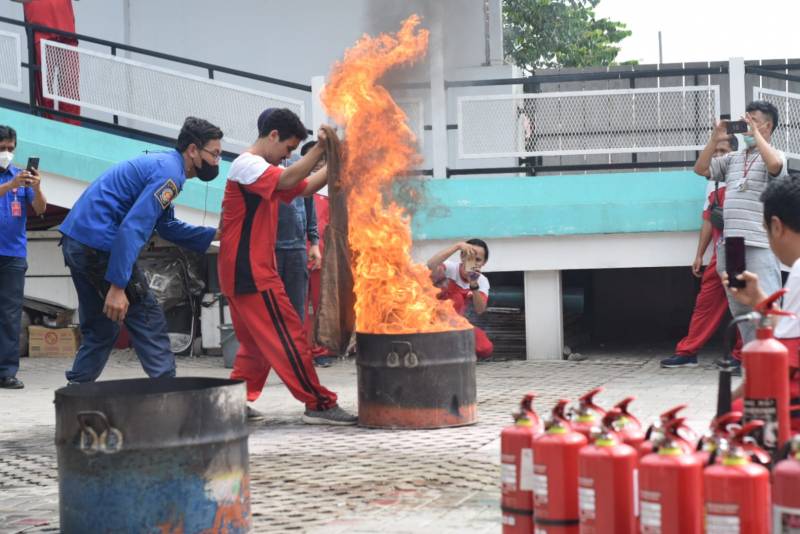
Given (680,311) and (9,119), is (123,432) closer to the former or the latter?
(9,119)

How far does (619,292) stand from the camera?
1582 centimetres

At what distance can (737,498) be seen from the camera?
3.48 meters

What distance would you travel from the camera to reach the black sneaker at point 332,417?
8.31 meters

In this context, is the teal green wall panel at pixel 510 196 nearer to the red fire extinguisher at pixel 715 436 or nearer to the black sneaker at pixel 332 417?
the black sneaker at pixel 332 417

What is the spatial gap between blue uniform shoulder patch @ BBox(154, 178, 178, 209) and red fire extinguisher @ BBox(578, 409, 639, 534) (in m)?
4.65

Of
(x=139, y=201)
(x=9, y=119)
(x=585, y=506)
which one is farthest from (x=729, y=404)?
(x=9, y=119)

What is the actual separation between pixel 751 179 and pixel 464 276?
2660 millimetres

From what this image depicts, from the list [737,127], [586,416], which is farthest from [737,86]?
[586,416]

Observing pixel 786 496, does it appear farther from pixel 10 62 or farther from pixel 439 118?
pixel 10 62

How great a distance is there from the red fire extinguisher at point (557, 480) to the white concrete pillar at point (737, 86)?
360 inches

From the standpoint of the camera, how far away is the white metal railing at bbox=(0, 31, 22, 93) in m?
13.2

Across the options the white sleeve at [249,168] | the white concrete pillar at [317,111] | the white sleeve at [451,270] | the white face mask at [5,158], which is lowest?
the white sleeve at [451,270]

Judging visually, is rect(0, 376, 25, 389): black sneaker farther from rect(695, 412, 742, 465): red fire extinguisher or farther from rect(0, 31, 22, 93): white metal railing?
rect(695, 412, 742, 465): red fire extinguisher

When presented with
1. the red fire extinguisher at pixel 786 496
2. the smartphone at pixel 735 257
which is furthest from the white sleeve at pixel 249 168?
the red fire extinguisher at pixel 786 496
